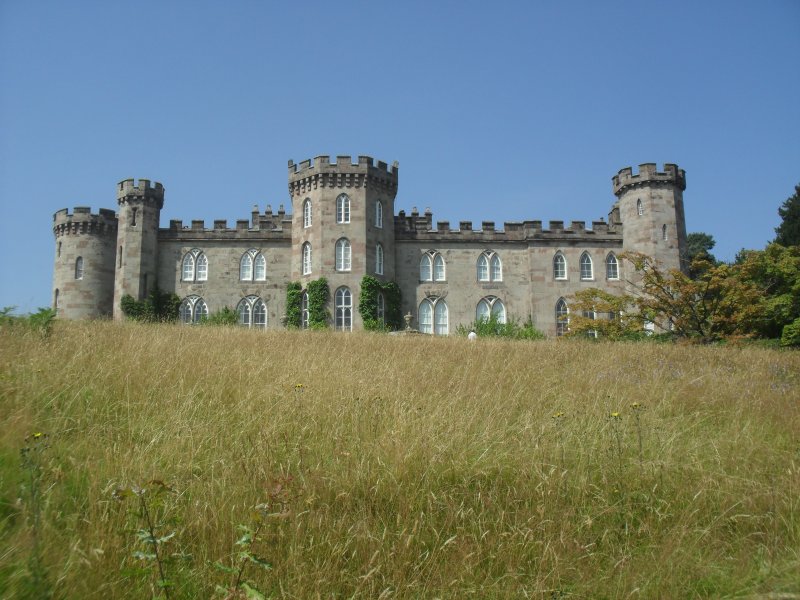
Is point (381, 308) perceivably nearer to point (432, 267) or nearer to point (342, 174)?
point (432, 267)

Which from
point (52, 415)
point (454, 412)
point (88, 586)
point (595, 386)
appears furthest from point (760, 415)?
point (52, 415)

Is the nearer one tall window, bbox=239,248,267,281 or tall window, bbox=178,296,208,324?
tall window, bbox=178,296,208,324

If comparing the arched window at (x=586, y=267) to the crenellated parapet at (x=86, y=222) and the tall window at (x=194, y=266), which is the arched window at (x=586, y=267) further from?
the crenellated parapet at (x=86, y=222)

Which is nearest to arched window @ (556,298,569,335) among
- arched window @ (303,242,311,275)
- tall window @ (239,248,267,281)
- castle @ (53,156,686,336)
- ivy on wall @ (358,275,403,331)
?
castle @ (53,156,686,336)

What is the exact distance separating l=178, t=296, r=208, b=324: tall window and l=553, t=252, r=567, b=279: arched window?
63.0 feet

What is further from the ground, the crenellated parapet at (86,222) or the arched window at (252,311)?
the crenellated parapet at (86,222)

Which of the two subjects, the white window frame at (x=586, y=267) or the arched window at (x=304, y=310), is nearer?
the arched window at (x=304, y=310)

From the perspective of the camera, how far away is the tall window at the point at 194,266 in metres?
32.4

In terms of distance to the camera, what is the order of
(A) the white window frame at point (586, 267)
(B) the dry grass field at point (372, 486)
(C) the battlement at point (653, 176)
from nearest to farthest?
(B) the dry grass field at point (372, 486)
(C) the battlement at point (653, 176)
(A) the white window frame at point (586, 267)

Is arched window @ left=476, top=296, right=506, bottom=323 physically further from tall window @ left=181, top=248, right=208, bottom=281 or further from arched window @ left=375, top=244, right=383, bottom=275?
tall window @ left=181, top=248, right=208, bottom=281

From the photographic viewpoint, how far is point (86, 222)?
A: 109ft

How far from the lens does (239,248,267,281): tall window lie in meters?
32.5

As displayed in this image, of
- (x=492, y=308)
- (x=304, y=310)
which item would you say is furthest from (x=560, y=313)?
(x=304, y=310)

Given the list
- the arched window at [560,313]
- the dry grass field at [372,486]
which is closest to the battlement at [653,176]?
the arched window at [560,313]
